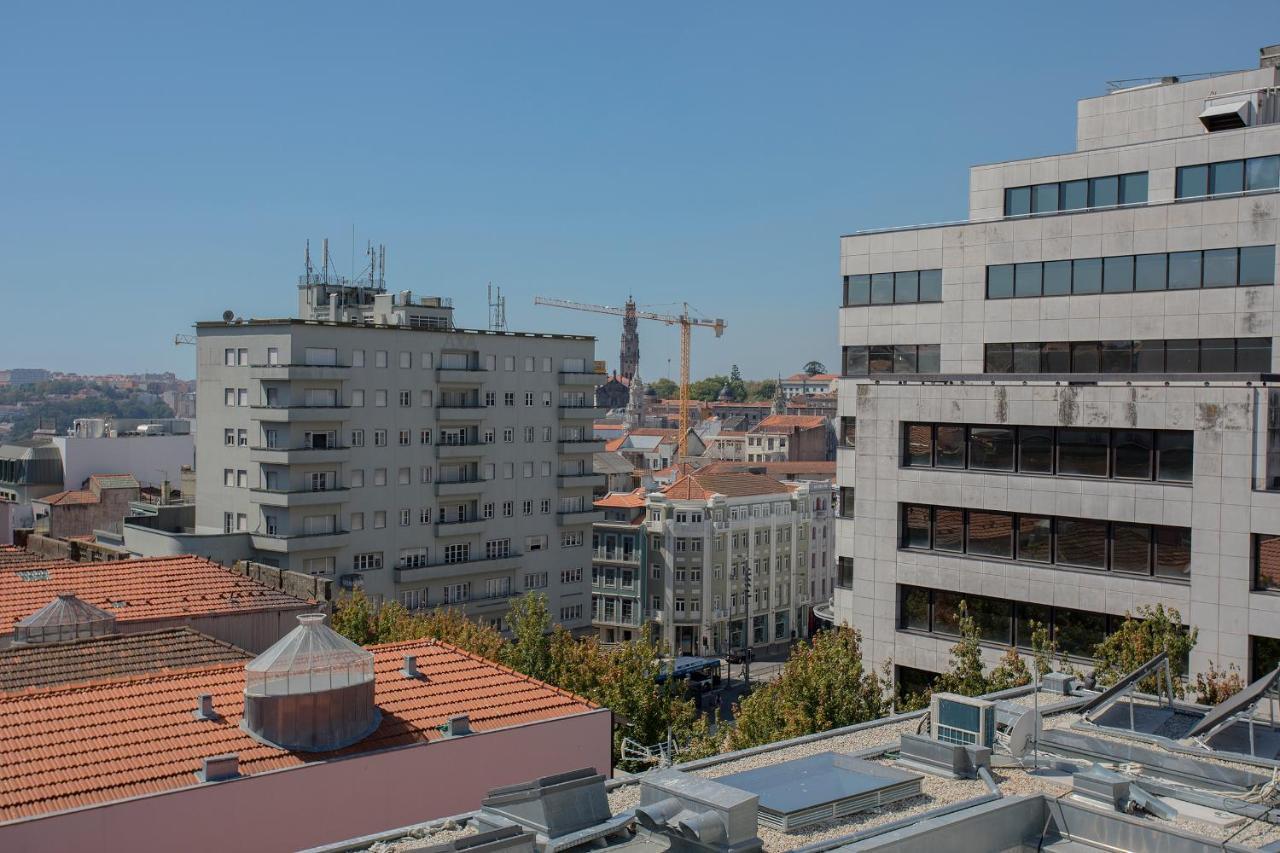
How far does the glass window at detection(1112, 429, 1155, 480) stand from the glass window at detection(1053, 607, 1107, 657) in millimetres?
3933

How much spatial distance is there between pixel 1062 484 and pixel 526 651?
1742 cm

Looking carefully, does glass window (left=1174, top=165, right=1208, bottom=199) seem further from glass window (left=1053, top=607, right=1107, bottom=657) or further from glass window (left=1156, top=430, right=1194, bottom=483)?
glass window (left=1053, top=607, right=1107, bottom=657)

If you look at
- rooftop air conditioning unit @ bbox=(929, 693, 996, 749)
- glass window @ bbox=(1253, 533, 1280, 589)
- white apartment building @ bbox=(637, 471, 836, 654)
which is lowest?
white apartment building @ bbox=(637, 471, 836, 654)

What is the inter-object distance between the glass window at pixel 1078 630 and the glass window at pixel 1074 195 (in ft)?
53.2

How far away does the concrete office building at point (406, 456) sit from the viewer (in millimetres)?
70312

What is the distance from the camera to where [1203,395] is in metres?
31.2

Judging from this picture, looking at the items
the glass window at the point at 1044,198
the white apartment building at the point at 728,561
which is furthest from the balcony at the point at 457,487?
the glass window at the point at 1044,198

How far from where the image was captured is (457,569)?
7762 centimetres

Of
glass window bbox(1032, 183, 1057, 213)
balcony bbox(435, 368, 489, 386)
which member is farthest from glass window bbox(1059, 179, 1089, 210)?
balcony bbox(435, 368, 489, 386)

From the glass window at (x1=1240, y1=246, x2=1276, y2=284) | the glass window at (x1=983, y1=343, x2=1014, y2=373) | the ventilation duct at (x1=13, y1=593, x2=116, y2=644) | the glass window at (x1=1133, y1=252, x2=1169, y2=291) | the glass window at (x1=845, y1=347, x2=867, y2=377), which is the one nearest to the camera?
the ventilation duct at (x1=13, y1=593, x2=116, y2=644)

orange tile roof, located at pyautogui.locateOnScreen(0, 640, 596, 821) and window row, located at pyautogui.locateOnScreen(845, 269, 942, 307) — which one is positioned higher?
window row, located at pyautogui.locateOnScreen(845, 269, 942, 307)

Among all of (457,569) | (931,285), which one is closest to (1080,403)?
(931,285)

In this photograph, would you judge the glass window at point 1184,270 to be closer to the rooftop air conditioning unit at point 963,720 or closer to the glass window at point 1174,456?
the glass window at point 1174,456

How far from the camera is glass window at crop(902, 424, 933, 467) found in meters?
36.8
